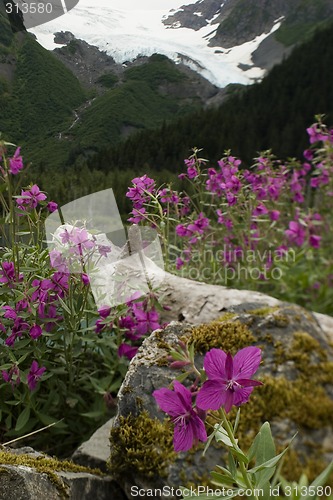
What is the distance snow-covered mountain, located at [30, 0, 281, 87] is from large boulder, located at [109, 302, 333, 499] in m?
Result: 1.70

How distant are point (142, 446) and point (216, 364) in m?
1.15

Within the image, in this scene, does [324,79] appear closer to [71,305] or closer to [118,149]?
[118,149]

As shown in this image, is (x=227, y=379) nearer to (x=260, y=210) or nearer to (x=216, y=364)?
(x=216, y=364)

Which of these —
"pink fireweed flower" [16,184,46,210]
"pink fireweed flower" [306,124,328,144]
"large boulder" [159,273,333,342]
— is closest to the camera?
"pink fireweed flower" [16,184,46,210]

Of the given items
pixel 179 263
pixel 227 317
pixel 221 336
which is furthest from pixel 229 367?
pixel 179 263

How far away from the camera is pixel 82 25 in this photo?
264 centimetres

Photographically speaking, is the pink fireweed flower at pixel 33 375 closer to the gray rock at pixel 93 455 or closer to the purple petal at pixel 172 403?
the gray rock at pixel 93 455

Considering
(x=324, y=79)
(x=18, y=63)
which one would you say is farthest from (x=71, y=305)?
(x=324, y=79)

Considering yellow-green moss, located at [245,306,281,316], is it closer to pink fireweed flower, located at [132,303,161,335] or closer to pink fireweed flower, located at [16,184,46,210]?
pink fireweed flower, located at [132,303,161,335]

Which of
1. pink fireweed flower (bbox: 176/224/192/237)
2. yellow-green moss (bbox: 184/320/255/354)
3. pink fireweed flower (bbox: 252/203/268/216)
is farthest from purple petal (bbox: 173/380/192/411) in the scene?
pink fireweed flower (bbox: 252/203/268/216)

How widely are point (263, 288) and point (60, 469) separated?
2.77 metres

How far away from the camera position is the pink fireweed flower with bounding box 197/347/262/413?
0.71 m

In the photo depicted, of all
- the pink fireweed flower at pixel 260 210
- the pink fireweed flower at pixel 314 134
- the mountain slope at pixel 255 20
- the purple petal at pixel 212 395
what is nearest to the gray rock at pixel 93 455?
the purple petal at pixel 212 395

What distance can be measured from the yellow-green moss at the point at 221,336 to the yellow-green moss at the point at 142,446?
361 millimetres
